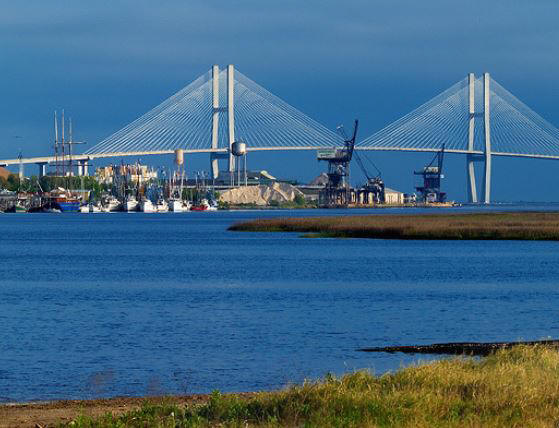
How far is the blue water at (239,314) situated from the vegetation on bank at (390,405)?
3596mm

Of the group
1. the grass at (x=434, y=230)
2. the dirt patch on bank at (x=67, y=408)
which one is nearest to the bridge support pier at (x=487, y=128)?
the grass at (x=434, y=230)

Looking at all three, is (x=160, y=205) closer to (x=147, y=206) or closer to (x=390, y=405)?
(x=147, y=206)

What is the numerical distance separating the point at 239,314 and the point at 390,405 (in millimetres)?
16240

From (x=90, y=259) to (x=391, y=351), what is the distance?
37.5 m

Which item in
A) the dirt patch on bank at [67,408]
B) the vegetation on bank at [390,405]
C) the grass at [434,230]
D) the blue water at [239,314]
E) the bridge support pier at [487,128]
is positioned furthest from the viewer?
the bridge support pier at [487,128]

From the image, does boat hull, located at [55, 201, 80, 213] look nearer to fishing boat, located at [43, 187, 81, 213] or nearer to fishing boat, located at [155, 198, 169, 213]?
fishing boat, located at [43, 187, 81, 213]

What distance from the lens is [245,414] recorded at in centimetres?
1308

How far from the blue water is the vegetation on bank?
3.60m

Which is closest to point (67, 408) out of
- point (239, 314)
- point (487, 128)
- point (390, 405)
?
point (390, 405)

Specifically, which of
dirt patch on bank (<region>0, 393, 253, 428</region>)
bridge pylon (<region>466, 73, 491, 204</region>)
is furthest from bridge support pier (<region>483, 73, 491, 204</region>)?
dirt patch on bank (<region>0, 393, 253, 428</region>)

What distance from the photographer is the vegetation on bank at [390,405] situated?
1262 cm

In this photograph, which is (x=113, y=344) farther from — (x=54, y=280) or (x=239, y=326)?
(x=54, y=280)

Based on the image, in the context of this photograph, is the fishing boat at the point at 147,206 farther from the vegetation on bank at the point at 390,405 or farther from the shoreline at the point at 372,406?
the vegetation on bank at the point at 390,405

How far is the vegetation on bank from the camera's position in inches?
497
